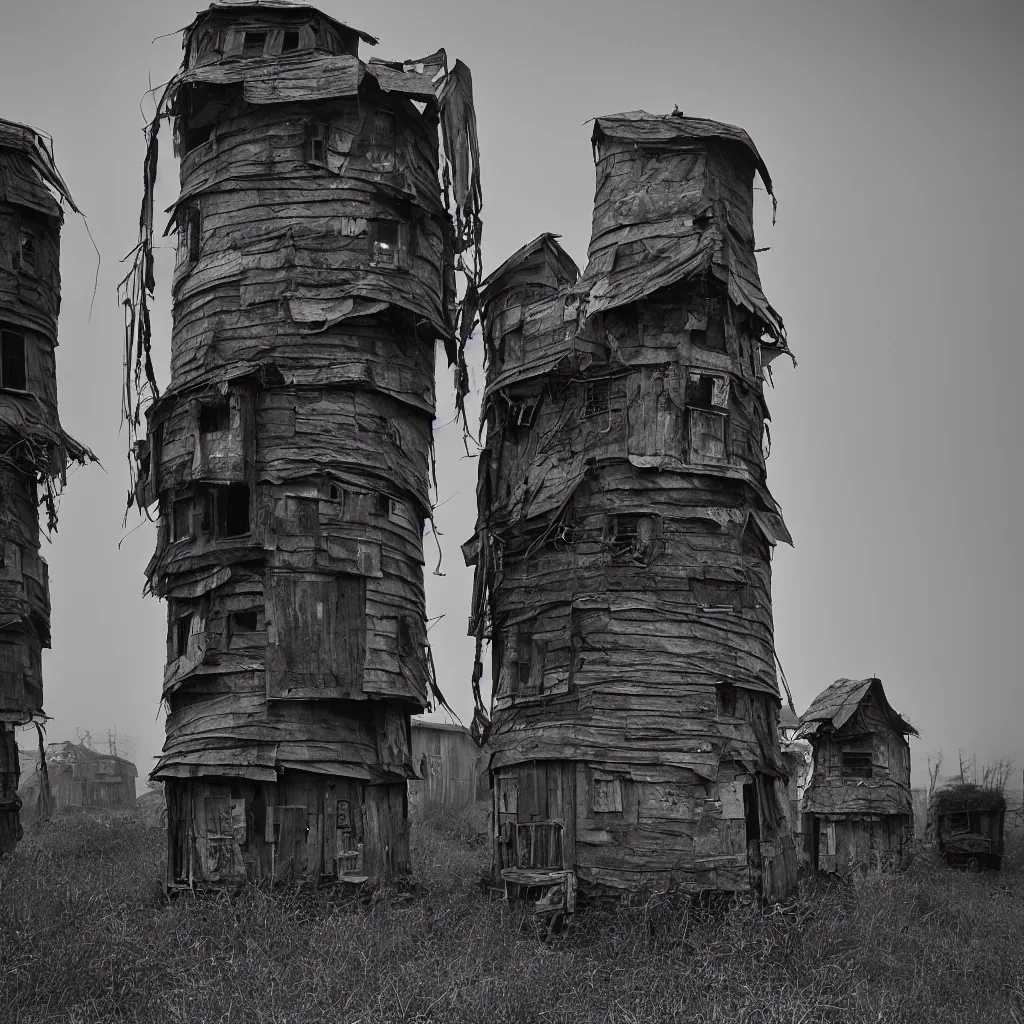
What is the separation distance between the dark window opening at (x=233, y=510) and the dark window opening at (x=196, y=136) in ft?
22.4

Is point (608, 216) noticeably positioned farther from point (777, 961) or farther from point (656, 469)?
point (777, 961)

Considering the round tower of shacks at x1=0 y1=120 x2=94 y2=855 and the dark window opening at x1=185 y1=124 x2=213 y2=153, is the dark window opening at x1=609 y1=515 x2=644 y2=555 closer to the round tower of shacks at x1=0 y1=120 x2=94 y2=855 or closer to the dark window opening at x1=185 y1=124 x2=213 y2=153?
the dark window opening at x1=185 y1=124 x2=213 y2=153

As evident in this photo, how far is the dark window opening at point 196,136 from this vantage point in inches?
1000

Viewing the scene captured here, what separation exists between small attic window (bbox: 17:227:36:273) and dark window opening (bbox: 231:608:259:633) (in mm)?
10734

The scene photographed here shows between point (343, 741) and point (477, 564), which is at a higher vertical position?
point (477, 564)

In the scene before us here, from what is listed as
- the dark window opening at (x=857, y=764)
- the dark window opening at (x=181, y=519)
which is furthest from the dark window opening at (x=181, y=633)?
the dark window opening at (x=857, y=764)

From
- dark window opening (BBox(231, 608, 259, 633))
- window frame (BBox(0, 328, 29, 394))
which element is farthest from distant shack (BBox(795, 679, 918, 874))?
window frame (BBox(0, 328, 29, 394))

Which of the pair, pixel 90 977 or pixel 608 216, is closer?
pixel 90 977

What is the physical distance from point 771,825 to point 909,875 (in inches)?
449

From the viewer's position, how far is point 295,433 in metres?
23.2

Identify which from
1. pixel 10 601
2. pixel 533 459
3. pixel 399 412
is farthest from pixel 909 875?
pixel 10 601

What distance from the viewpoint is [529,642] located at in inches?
929

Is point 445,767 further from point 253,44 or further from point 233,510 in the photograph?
point 253,44

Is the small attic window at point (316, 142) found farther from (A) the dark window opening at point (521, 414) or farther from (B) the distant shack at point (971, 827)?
(B) the distant shack at point (971, 827)
